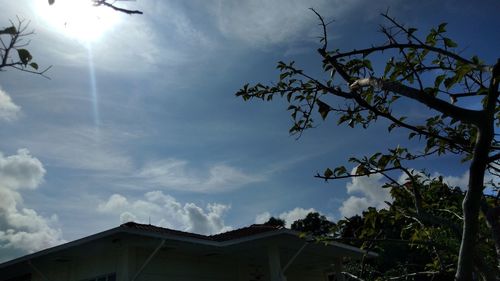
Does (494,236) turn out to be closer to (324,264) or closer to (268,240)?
(268,240)

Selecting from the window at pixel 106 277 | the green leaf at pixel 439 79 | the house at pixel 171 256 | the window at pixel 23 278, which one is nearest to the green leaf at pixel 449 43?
the green leaf at pixel 439 79

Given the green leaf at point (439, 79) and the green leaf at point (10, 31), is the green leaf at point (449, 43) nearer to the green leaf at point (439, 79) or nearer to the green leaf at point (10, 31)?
the green leaf at point (439, 79)

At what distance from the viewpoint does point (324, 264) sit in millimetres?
17453

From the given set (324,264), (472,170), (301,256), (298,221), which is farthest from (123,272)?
(298,221)

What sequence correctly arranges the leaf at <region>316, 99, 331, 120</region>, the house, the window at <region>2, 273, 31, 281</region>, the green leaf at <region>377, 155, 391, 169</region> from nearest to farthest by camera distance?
the leaf at <region>316, 99, 331, 120</region>, the green leaf at <region>377, 155, 391, 169</region>, the house, the window at <region>2, 273, 31, 281</region>

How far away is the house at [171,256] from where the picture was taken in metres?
12.0

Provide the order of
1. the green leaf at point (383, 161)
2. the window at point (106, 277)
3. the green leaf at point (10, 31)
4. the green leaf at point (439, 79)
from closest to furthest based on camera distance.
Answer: the green leaf at point (10, 31) < the green leaf at point (439, 79) < the green leaf at point (383, 161) < the window at point (106, 277)

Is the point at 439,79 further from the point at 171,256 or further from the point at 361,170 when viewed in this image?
the point at 171,256

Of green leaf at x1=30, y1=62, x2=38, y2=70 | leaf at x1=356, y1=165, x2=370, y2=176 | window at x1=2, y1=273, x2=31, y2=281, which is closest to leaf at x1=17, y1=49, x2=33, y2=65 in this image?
green leaf at x1=30, y1=62, x2=38, y2=70

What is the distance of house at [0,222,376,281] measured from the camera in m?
12.0

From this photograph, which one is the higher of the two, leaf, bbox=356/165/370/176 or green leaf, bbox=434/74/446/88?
green leaf, bbox=434/74/446/88

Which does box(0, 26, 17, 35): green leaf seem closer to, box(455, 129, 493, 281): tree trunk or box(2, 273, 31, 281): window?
box(455, 129, 493, 281): tree trunk

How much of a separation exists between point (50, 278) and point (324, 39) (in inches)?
625

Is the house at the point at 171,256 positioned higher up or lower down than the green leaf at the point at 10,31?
higher up
